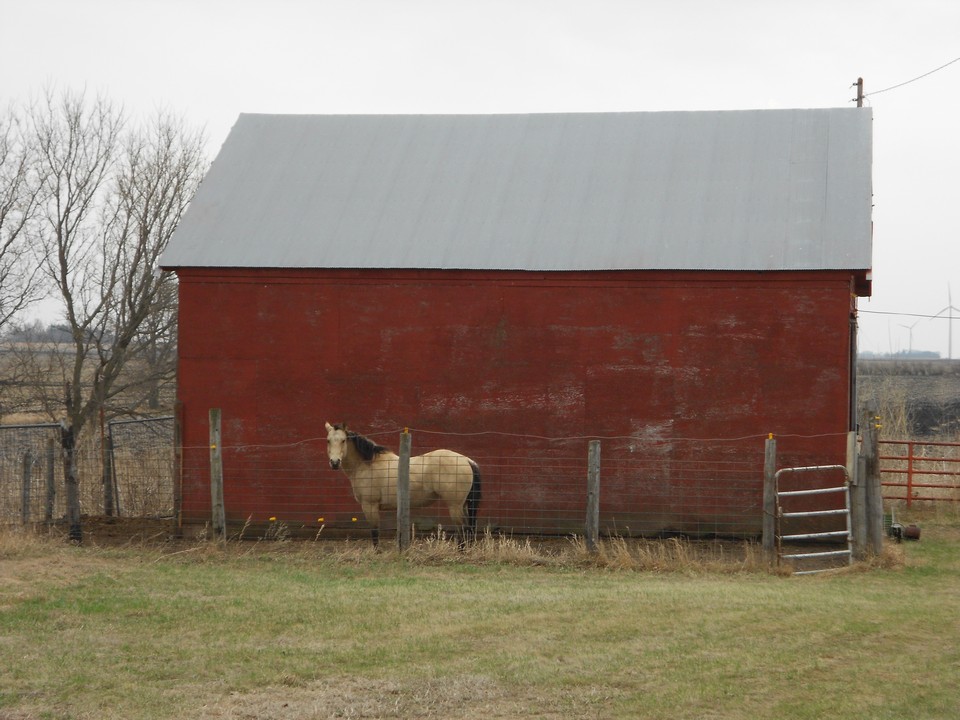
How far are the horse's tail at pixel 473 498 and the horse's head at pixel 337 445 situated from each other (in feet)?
5.96

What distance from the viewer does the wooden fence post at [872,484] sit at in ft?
45.8

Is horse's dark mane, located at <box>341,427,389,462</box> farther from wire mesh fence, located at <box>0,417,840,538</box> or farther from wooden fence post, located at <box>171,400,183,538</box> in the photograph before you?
wooden fence post, located at <box>171,400,183,538</box>

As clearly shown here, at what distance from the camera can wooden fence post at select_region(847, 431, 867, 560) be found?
14000 mm

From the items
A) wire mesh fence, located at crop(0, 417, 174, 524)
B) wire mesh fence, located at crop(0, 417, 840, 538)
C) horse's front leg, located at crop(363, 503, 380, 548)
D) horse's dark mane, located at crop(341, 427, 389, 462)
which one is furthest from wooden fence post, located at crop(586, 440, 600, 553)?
wire mesh fence, located at crop(0, 417, 174, 524)

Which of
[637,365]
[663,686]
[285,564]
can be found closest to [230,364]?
[285,564]

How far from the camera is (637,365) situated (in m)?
17.0

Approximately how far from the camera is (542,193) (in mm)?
18953

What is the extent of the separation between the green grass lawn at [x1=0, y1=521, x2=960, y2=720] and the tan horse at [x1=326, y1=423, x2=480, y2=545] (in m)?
2.14

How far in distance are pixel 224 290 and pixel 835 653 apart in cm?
1186

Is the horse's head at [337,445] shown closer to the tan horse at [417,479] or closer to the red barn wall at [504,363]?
the tan horse at [417,479]

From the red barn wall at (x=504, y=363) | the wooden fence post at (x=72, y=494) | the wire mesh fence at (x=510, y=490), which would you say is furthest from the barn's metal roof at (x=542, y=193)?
the wooden fence post at (x=72, y=494)

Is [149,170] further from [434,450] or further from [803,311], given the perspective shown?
[803,311]

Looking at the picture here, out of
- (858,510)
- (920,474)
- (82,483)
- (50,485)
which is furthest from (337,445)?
(920,474)

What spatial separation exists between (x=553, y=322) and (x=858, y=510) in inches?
211
